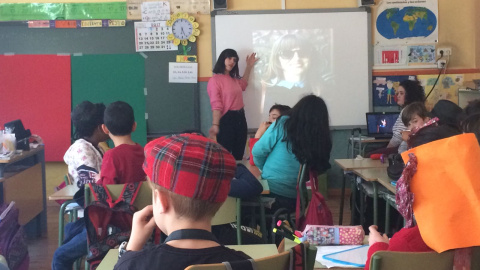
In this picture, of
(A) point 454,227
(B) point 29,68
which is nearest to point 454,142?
(A) point 454,227

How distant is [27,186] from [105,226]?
Answer: 2.60m

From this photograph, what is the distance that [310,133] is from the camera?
382 cm

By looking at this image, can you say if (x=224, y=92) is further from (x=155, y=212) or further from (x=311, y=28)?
(x=155, y=212)

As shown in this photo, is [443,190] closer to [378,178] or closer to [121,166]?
[121,166]

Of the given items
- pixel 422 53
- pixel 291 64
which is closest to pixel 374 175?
pixel 291 64

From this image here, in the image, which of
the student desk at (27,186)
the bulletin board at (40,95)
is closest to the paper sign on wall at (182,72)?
the bulletin board at (40,95)

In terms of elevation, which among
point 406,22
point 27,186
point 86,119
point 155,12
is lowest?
point 27,186

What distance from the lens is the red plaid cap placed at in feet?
4.66

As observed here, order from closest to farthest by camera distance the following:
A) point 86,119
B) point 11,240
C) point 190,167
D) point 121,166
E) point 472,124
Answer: point 190,167, point 472,124, point 121,166, point 11,240, point 86,119

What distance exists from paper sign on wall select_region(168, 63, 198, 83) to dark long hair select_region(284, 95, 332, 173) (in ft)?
9.23

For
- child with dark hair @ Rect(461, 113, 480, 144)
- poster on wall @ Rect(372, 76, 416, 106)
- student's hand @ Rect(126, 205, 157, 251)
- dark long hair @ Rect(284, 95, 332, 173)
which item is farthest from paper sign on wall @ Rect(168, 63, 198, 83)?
student's hand @ Rect(126, 205, 157, 251)

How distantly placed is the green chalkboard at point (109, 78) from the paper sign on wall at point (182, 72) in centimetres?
31

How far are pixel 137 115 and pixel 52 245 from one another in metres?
1.96

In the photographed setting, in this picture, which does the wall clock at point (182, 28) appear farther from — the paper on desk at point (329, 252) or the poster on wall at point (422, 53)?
the paper on desk at point (329, 252)
